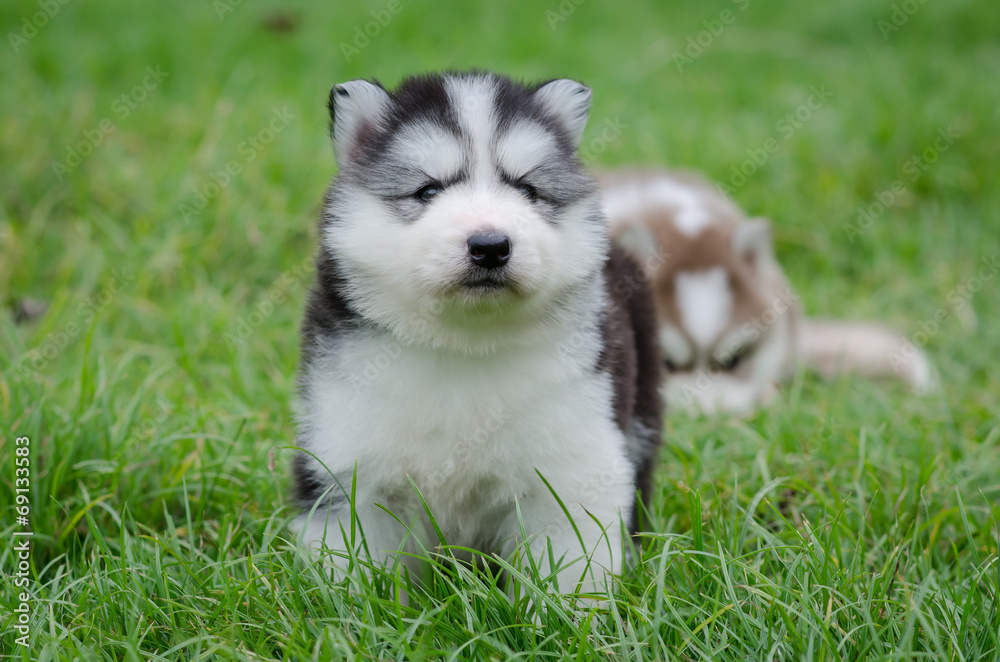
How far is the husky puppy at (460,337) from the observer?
262 cm

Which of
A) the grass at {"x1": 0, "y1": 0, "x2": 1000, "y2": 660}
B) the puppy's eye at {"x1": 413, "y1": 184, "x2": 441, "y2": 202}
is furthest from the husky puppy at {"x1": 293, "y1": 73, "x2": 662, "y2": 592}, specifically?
the grass at {"x1": 0, "y1": 0, "x2": 1000, "y2": 660}

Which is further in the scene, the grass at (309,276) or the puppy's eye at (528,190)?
the puppy's eye at (528,190)

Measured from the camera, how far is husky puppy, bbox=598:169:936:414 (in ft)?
18.1

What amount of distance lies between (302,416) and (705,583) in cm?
140

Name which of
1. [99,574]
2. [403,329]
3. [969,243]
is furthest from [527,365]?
[969,243]

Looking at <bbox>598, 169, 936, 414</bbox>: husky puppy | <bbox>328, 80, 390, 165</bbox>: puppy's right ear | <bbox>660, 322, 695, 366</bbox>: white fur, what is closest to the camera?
<bbox>328, 80, 390, 165</bbox>: puppy's right ear

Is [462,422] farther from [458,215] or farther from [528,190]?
[528,190]

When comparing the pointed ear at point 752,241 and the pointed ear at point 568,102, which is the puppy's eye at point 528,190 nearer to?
the pointed ear at point 568,102

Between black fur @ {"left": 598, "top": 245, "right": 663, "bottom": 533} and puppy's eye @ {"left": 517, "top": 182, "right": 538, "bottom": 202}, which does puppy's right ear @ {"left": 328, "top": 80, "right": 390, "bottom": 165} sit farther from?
black fur @ {"left": 598, "top": 245, "right": 663, "bottom": 533}

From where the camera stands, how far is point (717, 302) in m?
5.73

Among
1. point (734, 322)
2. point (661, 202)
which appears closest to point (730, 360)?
point (734, 322)

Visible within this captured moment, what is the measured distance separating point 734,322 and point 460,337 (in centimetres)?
349

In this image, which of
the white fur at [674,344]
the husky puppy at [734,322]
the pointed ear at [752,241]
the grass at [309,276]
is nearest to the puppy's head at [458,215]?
the grass at [309,276]

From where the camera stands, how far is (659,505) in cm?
347
